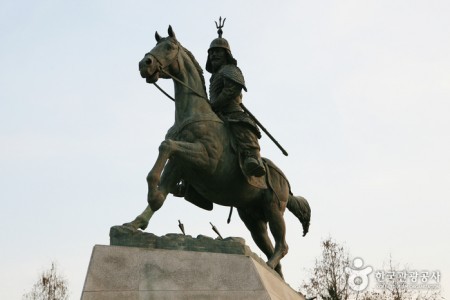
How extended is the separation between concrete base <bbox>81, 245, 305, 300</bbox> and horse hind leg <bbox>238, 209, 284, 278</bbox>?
2170mm

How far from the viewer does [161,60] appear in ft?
28.7

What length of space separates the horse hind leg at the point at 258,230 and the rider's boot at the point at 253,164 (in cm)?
117

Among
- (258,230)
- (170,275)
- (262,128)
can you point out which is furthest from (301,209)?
(170,275)

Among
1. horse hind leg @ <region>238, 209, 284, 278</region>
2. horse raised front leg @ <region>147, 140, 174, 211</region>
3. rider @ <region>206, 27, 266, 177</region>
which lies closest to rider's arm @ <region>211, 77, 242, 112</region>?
rider @ <region>206, 27, 266, 177</region>

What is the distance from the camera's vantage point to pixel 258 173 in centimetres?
895

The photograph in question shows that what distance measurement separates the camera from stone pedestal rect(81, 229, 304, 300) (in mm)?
7156

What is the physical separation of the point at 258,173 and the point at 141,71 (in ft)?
6.28

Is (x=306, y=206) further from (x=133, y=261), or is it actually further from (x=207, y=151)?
(x=133, y=261)

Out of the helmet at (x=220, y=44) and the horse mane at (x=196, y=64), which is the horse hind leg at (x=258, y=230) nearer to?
the horse mane at (x=196, y=64)

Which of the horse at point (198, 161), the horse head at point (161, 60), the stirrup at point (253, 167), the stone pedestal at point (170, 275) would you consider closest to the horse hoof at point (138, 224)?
the horse at point (198, 161)

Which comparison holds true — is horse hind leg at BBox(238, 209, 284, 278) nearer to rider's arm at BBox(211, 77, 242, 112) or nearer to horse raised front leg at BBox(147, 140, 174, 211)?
rider's arm at BBox(211, 77, 242, 112)

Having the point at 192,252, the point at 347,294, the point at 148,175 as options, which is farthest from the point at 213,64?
the point at 347,294

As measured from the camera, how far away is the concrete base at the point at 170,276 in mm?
7155

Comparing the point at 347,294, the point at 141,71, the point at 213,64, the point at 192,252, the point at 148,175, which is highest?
the point at 347,294
